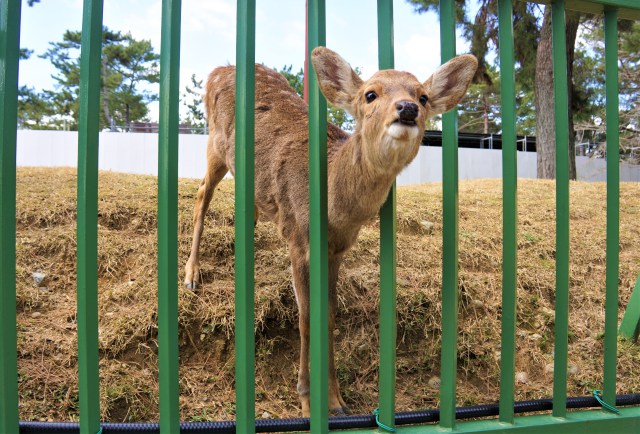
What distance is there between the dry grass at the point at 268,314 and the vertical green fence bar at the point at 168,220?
4.03 feet

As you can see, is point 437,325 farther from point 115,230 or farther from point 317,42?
point 115,230

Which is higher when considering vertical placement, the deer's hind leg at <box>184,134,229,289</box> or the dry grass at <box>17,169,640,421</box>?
the deer's hind leg at <box>184,134,229,289</box>

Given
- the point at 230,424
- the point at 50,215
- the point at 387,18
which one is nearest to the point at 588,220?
the point at 387,18

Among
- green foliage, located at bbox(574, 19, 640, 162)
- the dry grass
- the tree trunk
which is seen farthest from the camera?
green foliage, located at bbox(574, 19, 640, 162)

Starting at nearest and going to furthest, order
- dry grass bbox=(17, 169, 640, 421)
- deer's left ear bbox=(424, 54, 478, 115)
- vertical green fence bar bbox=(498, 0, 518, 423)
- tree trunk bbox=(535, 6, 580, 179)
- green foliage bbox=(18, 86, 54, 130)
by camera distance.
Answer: vertical green fence bar bbox=(498, 0, 518, 423), deer's left ear bbox=(424, 54, 478, 115), dry grass bbox=(17, 169, 640, 421), tree trunk bbox=(535, 6, 580, 179), green foliage bbox=(18, 86, 54, 130)

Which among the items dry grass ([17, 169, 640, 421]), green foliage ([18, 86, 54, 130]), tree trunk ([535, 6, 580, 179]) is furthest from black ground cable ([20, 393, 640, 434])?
green foliage ([18, 86, 54, 130])

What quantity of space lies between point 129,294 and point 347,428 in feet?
7.40

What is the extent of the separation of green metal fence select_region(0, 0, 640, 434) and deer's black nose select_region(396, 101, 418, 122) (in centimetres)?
15

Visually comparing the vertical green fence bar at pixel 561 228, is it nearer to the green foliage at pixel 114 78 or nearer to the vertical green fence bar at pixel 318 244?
the vertical green fence bar at pixel 318 244

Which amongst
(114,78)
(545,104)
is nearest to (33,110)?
(114,78)

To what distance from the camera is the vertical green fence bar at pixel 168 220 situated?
181 centimetres

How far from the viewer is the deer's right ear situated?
6.97 feet

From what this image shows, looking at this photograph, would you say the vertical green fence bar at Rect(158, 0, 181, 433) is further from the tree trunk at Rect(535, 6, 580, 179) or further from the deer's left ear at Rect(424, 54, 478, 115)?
the tree trunk at Rect(535, 6, 580, 179)

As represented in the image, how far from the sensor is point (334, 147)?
10.8 ft
